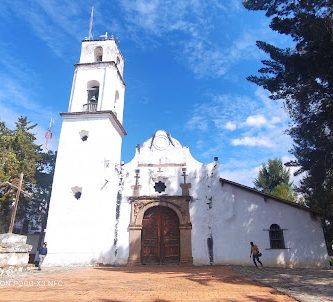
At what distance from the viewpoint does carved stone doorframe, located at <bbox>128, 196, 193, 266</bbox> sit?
14868mm

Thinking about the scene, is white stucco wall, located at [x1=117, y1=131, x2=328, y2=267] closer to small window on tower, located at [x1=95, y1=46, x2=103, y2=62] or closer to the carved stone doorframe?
the carved stone doorframe

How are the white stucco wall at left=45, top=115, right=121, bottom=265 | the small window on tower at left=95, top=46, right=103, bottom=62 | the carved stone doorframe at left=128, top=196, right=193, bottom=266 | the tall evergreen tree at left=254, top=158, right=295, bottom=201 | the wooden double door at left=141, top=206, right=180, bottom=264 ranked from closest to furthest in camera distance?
the white stucco wall at left=45, top=115, right=121, bottom=265 < the carved stone doorframe at left=128, top=196, right=193, bottom=266 < the wooden double door at left=141, top=206, right=180, bottom=264 < the small window on tower at left=95, top=46, right=103, bottom=62 < the tall evergreen tree at left=254, top=158, right=295, bottom=201

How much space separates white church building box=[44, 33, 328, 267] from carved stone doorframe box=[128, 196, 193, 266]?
5cm

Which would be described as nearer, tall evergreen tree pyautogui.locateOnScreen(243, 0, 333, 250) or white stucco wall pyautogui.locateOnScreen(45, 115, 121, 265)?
tall evergreen tree pyautogui.locateOnScreen(243, 0, 333, 250)

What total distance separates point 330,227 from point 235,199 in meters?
6.59

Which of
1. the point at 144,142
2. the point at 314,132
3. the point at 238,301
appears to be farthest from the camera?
the point at 144,142

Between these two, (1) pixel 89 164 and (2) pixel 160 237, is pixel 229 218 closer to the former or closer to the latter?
(2) pixel 160 237

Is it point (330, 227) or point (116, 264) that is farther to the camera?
point (330, 227)

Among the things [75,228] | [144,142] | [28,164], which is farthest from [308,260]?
[28,164]

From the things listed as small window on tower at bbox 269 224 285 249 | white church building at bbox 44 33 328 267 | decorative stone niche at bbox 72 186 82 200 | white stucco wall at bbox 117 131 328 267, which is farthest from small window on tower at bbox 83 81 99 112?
small window on tower at bbox 269 224 285 249

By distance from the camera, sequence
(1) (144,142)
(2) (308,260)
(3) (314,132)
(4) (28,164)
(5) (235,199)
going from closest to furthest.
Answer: (3) (314,132)
(2) (308,260)
(5) (235,199)
(1) (144,142)
(4) (28,164)

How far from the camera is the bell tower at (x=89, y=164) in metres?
14.7

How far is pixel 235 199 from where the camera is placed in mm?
15672

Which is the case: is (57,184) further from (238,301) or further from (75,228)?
(238,301)
